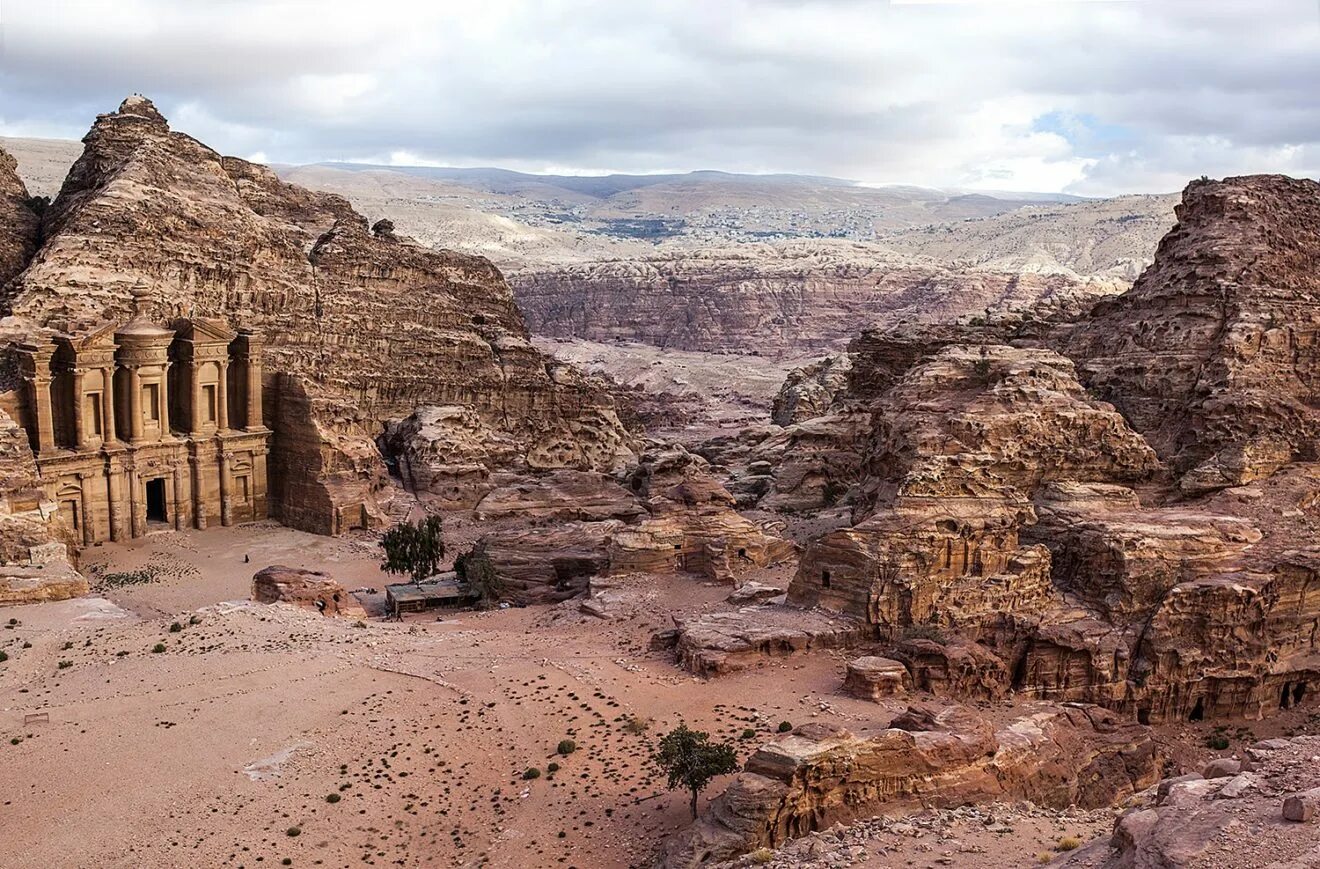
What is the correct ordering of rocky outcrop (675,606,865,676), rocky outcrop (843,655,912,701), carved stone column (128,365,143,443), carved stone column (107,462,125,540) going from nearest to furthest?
rocky outcrop (843,655,912,701) → rocky outcrop (675,606,865,676) → carved stone column (107,462,125,540) → carved stone column (128,365,143,443)

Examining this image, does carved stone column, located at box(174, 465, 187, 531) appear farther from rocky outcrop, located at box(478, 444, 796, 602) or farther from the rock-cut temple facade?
rocky outcrop, located at box(478, 444, 796, 602)

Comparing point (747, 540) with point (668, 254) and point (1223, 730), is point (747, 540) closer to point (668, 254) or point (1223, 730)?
point (1223, 730)

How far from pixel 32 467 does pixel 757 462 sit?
31204 mm

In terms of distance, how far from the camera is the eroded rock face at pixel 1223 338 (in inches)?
1398

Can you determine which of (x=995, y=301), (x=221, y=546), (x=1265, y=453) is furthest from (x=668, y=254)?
(x=1265, y=453)

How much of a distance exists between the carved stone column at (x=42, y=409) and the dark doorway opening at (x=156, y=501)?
5.89 metres

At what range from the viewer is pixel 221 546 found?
46312 millimetres

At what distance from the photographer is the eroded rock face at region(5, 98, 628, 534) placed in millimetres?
49281

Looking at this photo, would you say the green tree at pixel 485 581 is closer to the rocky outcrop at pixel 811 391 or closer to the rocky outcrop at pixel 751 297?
the rocky outcrop at pixel 811 391

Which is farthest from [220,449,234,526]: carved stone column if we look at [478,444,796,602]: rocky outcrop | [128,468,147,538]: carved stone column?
[478,444,796,602]: rocky outcrop

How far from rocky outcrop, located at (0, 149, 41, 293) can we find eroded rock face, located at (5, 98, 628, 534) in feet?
3.98

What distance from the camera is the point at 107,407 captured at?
4491 cm

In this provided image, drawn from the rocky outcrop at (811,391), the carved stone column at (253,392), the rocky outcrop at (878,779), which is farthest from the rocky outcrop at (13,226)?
the rocky outcrop at (878,779)

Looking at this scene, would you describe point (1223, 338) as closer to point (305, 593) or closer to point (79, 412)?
point (305, 593)
